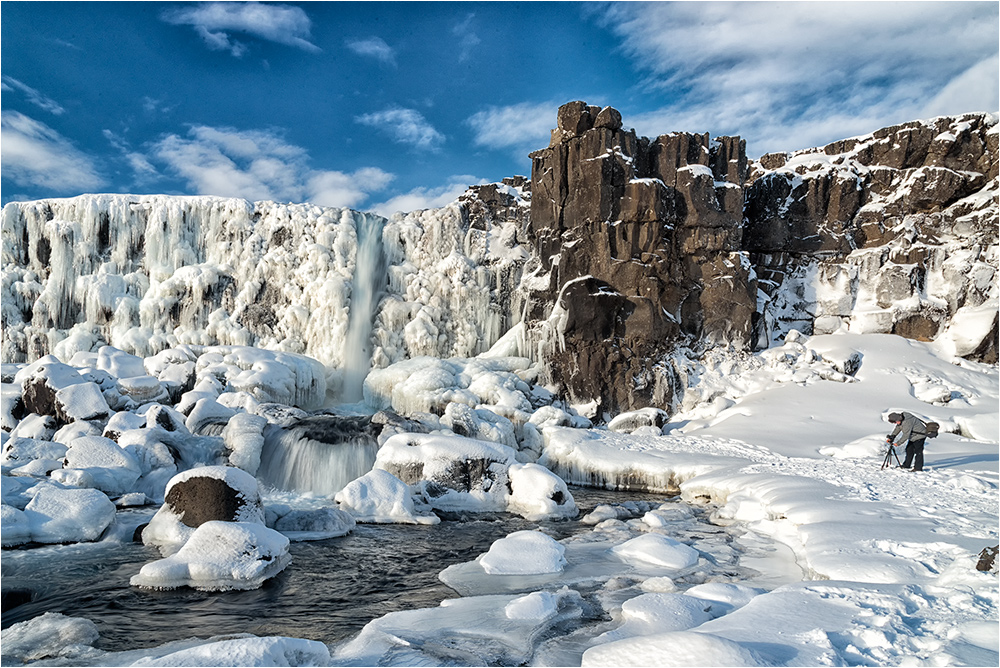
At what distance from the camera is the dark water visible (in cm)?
559

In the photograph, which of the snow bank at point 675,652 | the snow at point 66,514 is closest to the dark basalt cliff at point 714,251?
the snow at point 66,514

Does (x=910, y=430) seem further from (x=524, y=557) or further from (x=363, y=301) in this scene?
(x=363, y=301)

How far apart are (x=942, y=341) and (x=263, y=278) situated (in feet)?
94.7

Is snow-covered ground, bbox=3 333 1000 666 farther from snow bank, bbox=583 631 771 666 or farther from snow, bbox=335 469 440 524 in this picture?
snow, bbox=335 469 440 524

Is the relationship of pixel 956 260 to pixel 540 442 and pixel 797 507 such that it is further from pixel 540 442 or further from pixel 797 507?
pixel 797 507

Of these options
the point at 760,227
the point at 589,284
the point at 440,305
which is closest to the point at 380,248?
the point at 440,305

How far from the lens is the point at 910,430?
11.2 m

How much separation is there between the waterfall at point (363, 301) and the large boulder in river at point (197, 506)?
15.3m

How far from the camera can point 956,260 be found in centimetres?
2295

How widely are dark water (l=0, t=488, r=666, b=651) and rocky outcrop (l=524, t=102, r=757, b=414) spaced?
542 inches

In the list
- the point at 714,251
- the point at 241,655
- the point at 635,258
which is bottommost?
the point at 241,655

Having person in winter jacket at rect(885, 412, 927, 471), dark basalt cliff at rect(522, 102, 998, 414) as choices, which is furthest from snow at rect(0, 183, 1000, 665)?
person in winter jacket at rect(885, 412, 927, 471)

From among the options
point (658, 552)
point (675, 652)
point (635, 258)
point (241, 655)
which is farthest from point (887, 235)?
point (241, 655)

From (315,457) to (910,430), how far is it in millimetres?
12673
